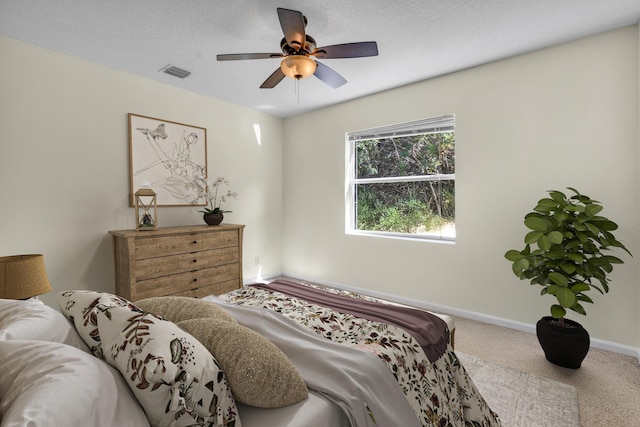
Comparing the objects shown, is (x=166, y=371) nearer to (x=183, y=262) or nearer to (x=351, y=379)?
(x=351, y=379)

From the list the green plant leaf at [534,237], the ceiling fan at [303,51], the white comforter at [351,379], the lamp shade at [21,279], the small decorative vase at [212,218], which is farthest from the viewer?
the small decorative vase at [212,218]

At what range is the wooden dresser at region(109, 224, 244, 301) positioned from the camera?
2.78m

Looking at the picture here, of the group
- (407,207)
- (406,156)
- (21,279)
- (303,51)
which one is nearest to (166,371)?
(21,279)

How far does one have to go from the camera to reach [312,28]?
234cm

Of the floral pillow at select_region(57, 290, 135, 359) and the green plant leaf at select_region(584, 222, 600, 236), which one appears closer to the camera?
the floral pillow at select_region(57, 290, 135, 359)

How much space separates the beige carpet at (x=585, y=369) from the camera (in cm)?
177

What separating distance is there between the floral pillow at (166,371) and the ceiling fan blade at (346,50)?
187cm

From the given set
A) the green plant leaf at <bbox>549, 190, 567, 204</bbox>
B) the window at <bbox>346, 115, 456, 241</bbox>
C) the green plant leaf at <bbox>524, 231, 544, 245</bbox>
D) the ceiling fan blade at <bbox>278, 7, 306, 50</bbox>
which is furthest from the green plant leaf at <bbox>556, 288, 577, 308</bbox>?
the ceiling fan blade at <bbox>278, 7, 306, 50</bbox>

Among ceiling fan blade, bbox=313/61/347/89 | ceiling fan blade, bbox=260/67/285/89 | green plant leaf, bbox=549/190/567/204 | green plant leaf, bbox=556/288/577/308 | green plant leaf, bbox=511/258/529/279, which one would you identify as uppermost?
ceiling fan blade, bbox=260/67/285/89

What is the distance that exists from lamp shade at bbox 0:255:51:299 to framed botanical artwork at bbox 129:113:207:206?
1.43m

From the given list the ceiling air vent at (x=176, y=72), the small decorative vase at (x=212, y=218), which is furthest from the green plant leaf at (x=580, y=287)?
the ceiling air vent at (x=176, y=72)

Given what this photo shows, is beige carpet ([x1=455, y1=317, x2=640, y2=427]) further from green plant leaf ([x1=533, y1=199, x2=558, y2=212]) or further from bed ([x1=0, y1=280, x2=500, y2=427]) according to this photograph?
green plant leaf ([x1=533, y1=199, x2=558, y2=212])

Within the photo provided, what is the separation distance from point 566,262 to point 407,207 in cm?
176

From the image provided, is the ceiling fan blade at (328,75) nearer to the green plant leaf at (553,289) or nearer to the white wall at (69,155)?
the white wall at (69,155)
